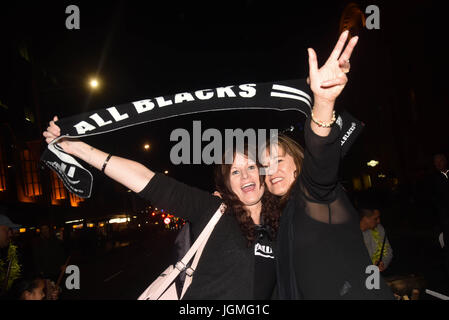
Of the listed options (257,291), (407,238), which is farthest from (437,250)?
(257,291)

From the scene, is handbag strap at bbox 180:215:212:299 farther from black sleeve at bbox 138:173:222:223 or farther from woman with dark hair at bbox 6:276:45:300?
woman with dark hair at bbox 6:276:45:300

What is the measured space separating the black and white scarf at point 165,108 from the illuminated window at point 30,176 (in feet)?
85.3

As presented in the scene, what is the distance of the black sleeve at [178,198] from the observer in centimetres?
252

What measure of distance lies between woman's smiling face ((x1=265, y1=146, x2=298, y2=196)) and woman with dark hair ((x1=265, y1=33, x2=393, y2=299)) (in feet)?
1.71

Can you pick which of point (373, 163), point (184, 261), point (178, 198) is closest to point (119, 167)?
point (178, 198)

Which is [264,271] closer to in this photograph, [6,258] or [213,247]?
[213,247]

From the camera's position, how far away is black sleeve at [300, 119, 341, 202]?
1.77 meters

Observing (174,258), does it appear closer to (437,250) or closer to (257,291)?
(257,291)

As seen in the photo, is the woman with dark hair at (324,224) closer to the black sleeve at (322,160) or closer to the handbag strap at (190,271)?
the black sleeve at (322,160)

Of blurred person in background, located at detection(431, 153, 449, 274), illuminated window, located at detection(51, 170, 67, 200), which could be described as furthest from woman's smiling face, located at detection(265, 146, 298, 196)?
illuminated window, located at detection(51, 170, 67, 200)

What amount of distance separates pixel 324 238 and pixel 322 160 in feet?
1.47

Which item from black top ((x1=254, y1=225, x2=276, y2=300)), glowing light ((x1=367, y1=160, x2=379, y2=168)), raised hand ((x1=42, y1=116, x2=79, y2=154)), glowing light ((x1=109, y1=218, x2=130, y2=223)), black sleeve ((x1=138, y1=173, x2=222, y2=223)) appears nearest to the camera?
black top ((x1=254, y1=225, x2=276, y2=300))

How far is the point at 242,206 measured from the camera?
9.08ft
